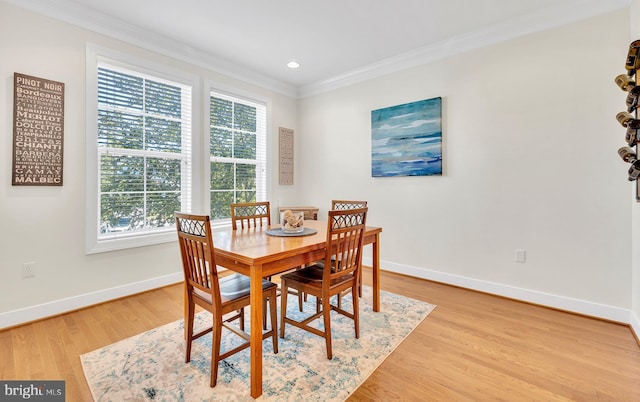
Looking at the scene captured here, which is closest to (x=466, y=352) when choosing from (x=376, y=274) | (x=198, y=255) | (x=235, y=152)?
(x=376, y=274)

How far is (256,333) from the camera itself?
62.7 inches

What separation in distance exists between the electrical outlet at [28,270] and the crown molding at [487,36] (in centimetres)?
398

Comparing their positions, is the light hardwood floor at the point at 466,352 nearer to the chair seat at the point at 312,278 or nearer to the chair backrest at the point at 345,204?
the chair seat at the point at 312,278

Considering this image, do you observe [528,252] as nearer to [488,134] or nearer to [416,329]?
[488,134]

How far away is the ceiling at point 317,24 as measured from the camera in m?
2.52

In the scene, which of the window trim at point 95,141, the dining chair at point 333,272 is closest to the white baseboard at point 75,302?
the window trim at point 95,141

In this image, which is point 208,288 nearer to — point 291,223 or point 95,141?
point 291,223

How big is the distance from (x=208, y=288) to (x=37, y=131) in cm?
217

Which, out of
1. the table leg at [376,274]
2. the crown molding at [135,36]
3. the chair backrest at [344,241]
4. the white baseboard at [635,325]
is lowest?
the white baseboard at [635,325]

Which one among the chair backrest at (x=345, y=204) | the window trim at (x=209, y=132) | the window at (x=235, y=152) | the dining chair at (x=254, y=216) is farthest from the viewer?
the window at (x=235, y=152)

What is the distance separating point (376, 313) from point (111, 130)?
3.13 metres

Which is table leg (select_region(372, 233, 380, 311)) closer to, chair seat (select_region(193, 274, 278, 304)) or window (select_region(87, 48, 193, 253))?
chair seat (select_region(193, 274, 278, 304))

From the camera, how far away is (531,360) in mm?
1887

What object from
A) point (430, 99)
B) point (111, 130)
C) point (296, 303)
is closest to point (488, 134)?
point (430, 99)
